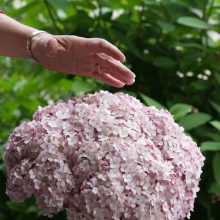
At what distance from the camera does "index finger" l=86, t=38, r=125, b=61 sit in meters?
1.02

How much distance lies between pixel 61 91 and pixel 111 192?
1.50 meters

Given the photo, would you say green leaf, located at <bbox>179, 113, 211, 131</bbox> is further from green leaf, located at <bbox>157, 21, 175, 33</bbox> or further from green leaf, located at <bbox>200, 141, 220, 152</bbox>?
green leaf, located at <bbox>157, 21, 175, 33</bbox>

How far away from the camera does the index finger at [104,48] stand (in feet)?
3.35

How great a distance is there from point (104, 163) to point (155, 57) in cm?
95

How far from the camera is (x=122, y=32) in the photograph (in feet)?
6.10

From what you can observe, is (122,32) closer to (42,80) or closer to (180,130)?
(42,80)

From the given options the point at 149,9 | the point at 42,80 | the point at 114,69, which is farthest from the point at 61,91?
the point at 114,69

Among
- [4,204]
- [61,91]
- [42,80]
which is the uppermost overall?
[42,80]

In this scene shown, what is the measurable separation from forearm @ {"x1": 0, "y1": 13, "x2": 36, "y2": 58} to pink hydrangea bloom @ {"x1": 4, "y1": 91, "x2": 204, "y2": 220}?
147 millimetres

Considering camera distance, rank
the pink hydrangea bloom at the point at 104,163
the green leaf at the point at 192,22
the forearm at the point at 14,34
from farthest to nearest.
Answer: the green leaf at the point at 192,22
the forearm at the point at 14,34
the pink hydrangea bloom at the point at 104,163

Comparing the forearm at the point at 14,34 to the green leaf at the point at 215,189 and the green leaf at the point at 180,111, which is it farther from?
the green leaf at the point at 215,189

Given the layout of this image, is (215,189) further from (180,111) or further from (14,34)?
(14,34)

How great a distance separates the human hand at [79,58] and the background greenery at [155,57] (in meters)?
0.46

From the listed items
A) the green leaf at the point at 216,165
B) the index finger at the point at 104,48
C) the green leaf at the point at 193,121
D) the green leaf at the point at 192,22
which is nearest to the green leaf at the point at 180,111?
the green leaf at the point at 193,121
